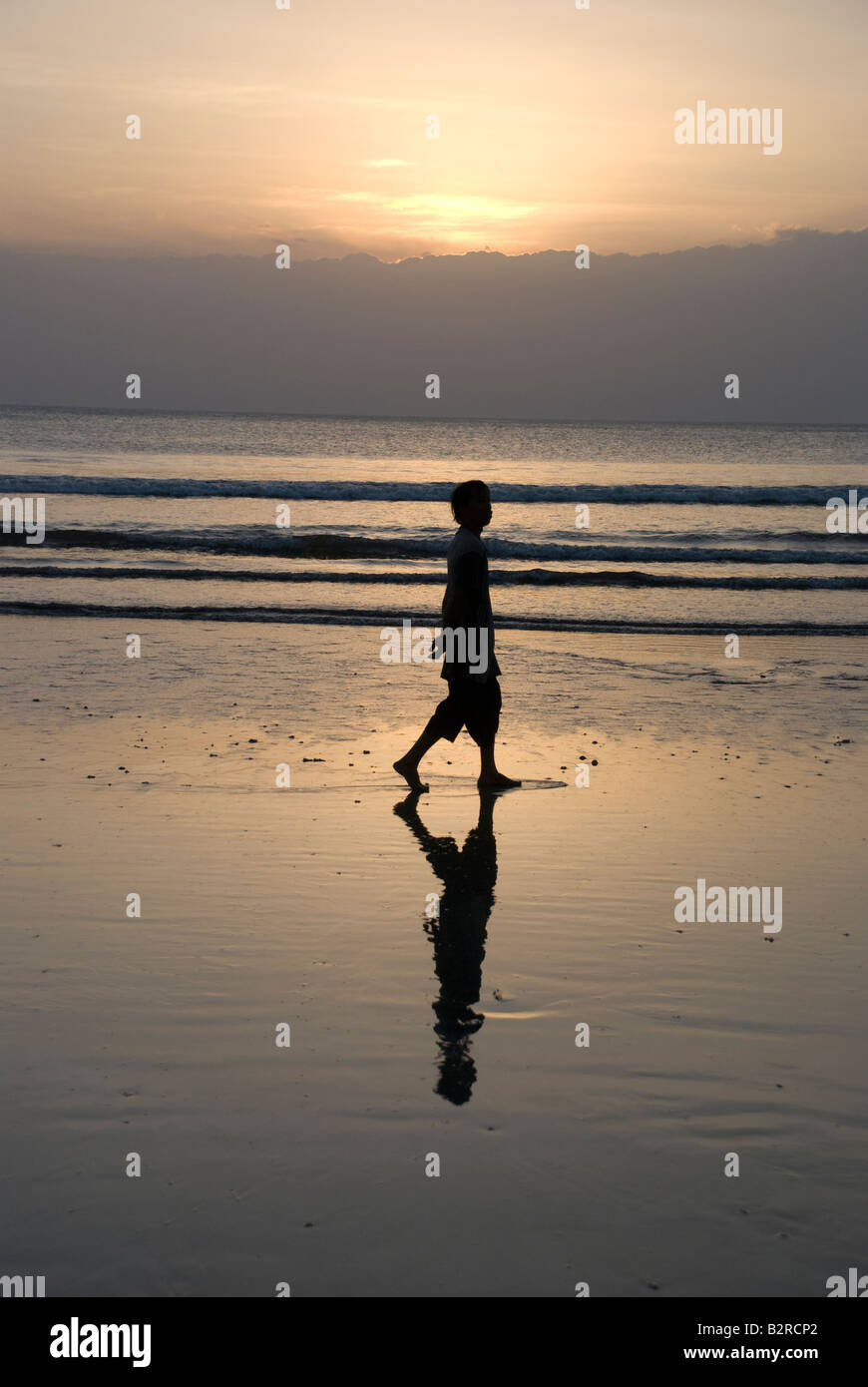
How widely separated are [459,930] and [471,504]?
9.50 ft

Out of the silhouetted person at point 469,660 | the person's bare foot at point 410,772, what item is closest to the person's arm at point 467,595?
the silhouetted person at point 469,660

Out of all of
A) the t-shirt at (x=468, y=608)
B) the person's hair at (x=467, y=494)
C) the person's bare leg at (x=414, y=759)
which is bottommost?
the person's bare leg at (x=414, y=759)

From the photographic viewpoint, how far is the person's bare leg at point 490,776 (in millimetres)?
7047

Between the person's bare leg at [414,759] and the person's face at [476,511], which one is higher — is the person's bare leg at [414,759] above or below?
below

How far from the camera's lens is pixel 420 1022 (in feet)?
12.6

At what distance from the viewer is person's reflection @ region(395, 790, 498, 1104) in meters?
3.58

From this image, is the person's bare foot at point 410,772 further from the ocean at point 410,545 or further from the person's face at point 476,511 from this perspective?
the ocean at point 410,545

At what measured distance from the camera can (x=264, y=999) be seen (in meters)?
3.98

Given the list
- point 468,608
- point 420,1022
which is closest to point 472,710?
point 468,608

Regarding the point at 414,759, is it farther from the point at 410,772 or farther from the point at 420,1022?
the point at 420,1022

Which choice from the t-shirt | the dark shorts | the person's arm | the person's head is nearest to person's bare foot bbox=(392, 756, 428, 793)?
the dark shorts

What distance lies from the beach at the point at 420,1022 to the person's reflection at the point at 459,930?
20 mm
